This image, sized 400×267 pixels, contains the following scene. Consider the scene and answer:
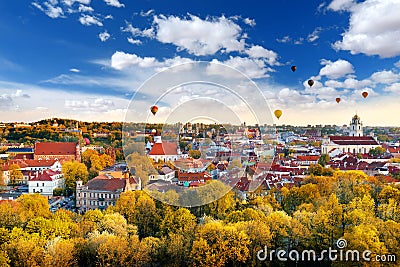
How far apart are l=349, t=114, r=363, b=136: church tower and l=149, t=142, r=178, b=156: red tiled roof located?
4080cm

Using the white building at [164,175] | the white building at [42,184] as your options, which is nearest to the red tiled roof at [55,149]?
the white building at [42,184]

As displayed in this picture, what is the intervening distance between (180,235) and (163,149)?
2694 cm

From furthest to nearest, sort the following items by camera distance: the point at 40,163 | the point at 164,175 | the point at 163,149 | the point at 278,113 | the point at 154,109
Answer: the point at 163,149, the point at 40,163, the point at 164,175, the point at 278,113, the point at 154,109

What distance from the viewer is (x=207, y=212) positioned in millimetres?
18781

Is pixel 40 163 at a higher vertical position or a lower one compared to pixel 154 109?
lower

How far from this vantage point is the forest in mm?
13070

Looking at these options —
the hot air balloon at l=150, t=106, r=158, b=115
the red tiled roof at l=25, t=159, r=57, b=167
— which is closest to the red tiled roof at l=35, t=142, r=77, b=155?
the red tiled roof at l=25, t=159, r=57, b=167

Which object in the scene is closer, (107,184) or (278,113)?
(107,184)

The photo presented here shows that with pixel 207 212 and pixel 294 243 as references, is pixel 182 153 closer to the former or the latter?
pixel 207 212

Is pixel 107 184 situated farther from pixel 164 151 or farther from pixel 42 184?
pixel 164 151

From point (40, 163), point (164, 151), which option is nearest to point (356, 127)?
point (164, 151)
